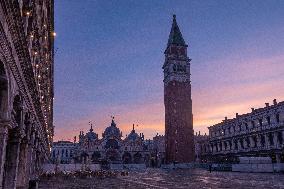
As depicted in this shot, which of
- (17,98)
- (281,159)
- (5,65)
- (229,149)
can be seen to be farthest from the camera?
(229,149)

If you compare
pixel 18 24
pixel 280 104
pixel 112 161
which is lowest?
pixel 112 161

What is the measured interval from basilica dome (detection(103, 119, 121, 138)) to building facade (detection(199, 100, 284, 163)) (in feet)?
107

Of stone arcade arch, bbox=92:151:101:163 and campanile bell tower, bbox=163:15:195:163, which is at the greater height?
campanile bell tower, bbox=163:15:195:163

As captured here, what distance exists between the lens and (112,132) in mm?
95875

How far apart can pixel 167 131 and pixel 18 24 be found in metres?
67.5

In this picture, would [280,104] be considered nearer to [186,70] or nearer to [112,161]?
[186,70]

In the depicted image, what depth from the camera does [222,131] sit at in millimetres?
66000

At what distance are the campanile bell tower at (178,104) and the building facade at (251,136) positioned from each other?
5.65 meters

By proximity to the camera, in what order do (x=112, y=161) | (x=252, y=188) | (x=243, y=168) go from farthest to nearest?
(x=112, y=161) → (x=243, y=168) → (x=252, y=188)

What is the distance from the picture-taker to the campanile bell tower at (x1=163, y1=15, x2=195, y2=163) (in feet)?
233

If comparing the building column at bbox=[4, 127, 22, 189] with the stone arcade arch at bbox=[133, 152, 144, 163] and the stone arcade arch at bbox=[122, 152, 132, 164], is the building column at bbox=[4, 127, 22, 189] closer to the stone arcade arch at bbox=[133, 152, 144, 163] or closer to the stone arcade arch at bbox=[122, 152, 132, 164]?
the stone arcade arch at bbox=[122, 152, 132, 164]

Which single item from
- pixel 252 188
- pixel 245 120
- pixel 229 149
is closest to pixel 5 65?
pixel 252 188

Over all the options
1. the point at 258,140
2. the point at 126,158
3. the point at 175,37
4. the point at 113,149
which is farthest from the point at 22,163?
the point at 126,158

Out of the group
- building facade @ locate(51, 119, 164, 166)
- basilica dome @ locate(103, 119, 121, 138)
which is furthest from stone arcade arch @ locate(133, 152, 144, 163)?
basilica dome @ locate(103, 119, 121, 138)
